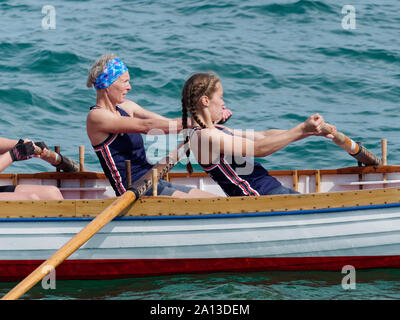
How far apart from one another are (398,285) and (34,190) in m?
3.78

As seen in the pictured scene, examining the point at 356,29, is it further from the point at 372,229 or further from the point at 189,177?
the point at 372,229

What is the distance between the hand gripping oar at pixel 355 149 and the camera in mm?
7637

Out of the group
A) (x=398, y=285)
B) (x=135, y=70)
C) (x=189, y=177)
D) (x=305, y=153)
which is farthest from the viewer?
(x=135, y=70)

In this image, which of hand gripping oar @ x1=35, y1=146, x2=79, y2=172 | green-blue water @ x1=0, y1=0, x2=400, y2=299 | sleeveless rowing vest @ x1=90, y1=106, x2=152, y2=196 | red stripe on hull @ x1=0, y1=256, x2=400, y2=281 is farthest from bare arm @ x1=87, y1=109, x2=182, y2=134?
green-blue water @ x1=0, y1=0, x2=400, y2=299

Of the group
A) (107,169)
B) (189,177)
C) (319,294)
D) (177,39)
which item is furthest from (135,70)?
(319,294)

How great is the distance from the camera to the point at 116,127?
6.86 meters

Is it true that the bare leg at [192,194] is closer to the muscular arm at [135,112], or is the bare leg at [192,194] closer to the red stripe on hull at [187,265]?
the red stripe on hull at [187,265]

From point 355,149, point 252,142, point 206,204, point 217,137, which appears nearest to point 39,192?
point 206,204

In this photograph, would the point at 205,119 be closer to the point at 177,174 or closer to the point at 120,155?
the point at 120,155

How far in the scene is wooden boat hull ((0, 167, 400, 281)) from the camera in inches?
271

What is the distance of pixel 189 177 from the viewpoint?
342 inches

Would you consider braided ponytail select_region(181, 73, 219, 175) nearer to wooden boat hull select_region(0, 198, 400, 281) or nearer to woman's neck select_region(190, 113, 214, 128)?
woman's neck select_region(190, 113, 214, 128)

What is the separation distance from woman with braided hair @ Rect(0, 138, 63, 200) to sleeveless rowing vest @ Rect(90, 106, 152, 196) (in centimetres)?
79

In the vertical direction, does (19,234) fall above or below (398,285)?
above
